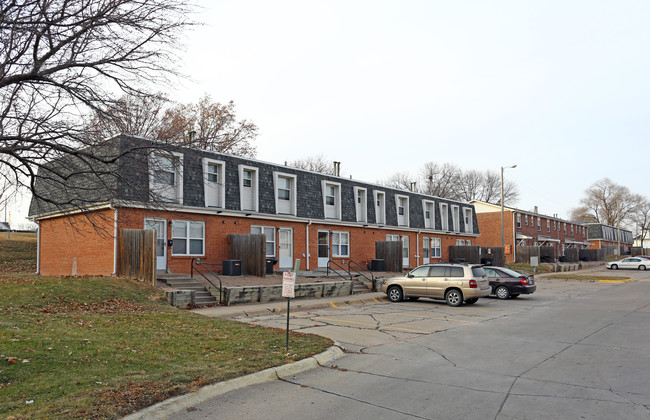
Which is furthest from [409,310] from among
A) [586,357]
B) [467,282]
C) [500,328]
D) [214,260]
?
[214,260]

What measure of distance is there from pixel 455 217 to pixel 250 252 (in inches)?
1003

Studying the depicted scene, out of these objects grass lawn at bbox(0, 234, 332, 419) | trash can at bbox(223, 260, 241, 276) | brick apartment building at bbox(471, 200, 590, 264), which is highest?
brick apartment building at bbox(471, 200, 590, 264)

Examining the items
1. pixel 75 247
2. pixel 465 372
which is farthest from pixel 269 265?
pixel 465 372

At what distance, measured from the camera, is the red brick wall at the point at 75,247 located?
20.1 m

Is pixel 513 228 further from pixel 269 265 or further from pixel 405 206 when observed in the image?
pixel 269 265

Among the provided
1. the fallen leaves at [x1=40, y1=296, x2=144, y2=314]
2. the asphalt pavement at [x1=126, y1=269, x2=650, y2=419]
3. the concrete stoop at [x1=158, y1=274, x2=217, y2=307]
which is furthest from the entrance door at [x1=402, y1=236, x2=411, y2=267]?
the fallen leaves at [x1=40, y1=296, x2=144, y2=314]

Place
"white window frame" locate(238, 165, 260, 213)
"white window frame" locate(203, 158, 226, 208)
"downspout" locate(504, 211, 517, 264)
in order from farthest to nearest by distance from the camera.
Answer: "downspout" locate(504, 211, 517, 264), "white window frame" locate(238, 165, 260, 213), "white window frame" locate(203, 158, 226, 208)

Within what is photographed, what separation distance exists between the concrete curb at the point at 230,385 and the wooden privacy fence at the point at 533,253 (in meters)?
48.3

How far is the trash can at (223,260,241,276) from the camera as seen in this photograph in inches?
867

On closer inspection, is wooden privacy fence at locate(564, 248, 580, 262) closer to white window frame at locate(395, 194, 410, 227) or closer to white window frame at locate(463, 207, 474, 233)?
white window frame at locate(463, 207, 474, 233)

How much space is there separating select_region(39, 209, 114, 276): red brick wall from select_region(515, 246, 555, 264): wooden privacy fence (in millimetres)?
44737

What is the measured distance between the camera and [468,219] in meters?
45.6

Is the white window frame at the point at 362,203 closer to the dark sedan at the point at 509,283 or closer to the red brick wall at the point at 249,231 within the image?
the red brick wall at the point at 249,231

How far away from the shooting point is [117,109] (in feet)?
32.7
